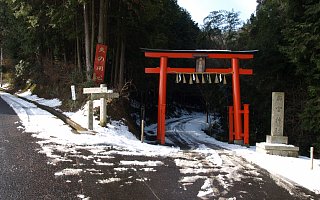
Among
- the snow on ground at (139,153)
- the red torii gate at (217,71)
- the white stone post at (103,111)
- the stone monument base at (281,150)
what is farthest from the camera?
the red torii gate at (217,71)

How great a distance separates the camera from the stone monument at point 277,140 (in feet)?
35.3

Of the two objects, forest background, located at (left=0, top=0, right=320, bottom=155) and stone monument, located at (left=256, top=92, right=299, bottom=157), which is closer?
stone monument, located at (left=256, top=92, right=299, bottom=157)

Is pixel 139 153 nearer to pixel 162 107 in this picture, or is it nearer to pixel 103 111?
pixel 103 111

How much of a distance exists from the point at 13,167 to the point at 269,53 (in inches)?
624

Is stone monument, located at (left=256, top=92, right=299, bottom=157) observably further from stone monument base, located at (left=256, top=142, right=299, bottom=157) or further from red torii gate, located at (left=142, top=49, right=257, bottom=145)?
red torii gate, located at (left=142, top=49, right=257, bottom=145)

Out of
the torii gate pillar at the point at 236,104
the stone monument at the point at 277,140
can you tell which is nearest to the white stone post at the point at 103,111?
the stone monument at the point at 277,140

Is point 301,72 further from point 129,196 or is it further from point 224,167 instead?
point 129,196

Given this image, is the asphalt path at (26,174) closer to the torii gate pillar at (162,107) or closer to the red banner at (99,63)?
the torii gate pillar at (162,107)

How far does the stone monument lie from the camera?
10.8 m

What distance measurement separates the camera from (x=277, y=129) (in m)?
11.4

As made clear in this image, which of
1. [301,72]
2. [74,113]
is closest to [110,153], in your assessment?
[74,113]

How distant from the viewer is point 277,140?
36.7 ft

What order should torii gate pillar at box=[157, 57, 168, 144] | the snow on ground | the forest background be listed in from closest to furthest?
the snow on ground → torii gate pillar at box=[157, 57, 168, 144] → the forest background

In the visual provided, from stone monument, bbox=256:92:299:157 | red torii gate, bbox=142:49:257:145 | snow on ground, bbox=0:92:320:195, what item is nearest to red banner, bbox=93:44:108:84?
red torii gate, bbox=142:49:257:145
